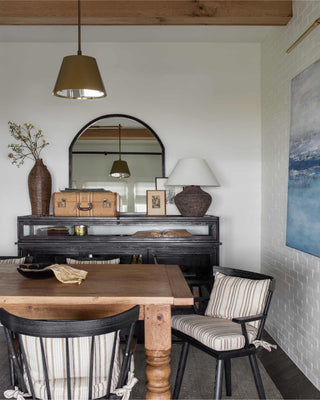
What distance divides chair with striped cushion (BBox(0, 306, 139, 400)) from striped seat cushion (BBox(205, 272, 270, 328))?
924 millimetres

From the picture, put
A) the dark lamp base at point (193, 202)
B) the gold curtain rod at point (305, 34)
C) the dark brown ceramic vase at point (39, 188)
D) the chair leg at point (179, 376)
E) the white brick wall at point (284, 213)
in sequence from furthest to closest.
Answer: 1. the dark brown ceramic vase at point (39, 188)
2. the dark lamp base at point (193, 202)
3. the white brick wall at point (284, 213)
4. the gold curtain rod at point (305, 34)
5. the chair leg at point (179, 376)

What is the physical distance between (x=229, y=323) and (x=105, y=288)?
0.81m

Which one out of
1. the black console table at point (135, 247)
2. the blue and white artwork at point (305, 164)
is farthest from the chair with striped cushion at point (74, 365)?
the black console table at point (135, 247)

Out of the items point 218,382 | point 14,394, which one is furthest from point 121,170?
point 14,394

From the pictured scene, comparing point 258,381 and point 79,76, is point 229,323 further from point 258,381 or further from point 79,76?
point 79,76

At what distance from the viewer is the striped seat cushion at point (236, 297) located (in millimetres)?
2533

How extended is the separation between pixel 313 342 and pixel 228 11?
2694mm

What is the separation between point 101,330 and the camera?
5.70 ft

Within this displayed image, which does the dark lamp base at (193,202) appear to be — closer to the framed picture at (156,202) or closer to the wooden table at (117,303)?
the framed picture at (156,202)

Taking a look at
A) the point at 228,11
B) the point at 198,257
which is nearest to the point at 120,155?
the point at 198,257

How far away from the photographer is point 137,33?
4.15m

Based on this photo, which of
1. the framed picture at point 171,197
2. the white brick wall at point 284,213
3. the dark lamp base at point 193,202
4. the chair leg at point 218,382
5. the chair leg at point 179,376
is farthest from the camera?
the framed picture at point 171,197

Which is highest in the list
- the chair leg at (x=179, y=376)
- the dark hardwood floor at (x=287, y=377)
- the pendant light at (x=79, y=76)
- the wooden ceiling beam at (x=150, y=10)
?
the wooden ceiling beam at (x=150, y=10)

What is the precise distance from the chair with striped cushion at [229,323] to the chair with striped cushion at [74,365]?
1.91 feet
